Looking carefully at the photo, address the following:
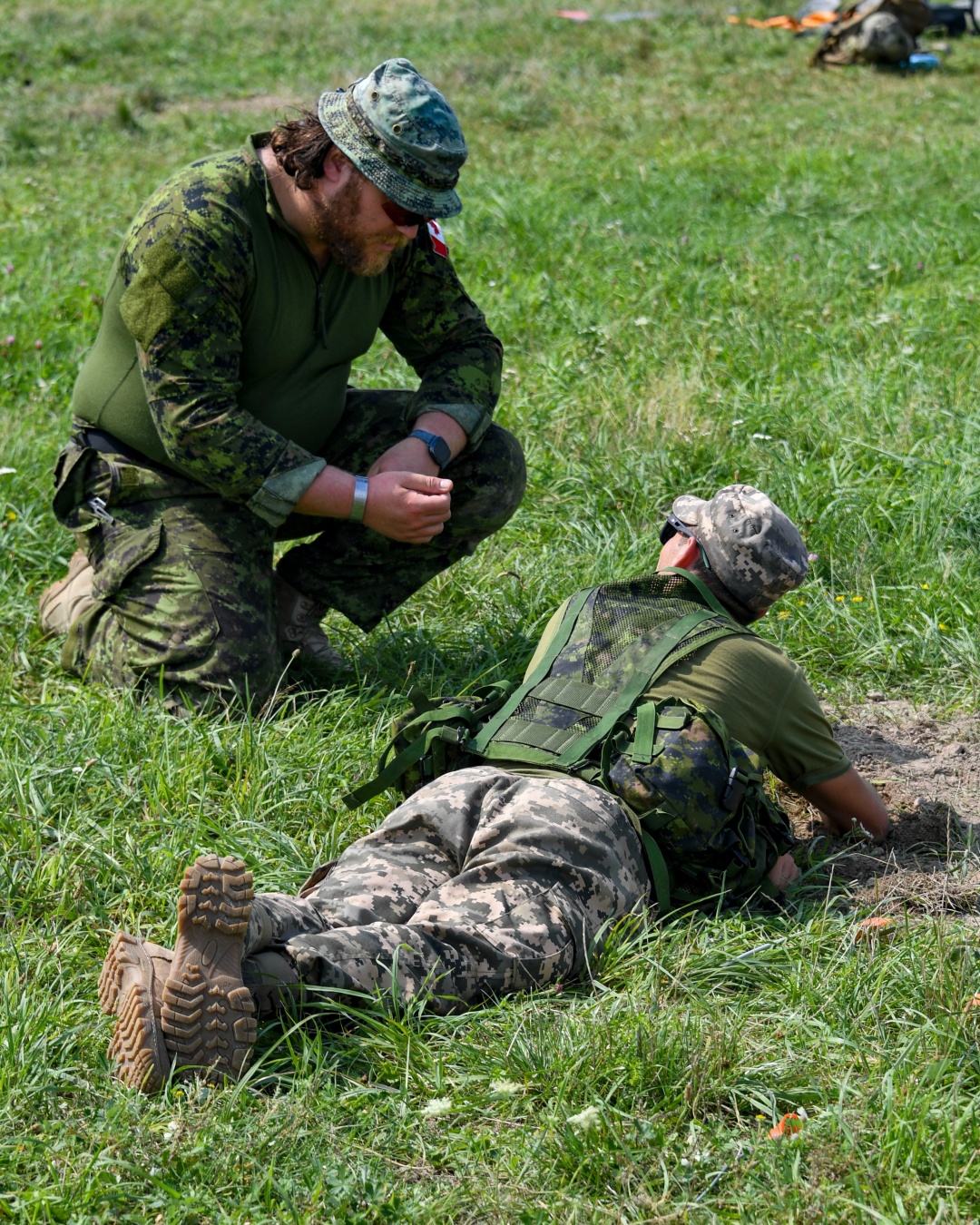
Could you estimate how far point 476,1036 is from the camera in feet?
8.37

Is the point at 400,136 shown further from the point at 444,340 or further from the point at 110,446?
the point at 110,446

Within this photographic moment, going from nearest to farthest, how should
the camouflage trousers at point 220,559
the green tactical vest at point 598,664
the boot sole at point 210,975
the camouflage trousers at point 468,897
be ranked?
1. the boot sole at point 210,975
2. the camouflage trousers at point 468,897
3. the green tactical vest at point 598,664
4. the camouflage trousers at point 220,559

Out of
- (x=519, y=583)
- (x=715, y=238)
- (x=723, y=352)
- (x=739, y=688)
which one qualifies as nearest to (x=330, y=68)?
(x=715, y=238)

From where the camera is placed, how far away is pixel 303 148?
3715mm

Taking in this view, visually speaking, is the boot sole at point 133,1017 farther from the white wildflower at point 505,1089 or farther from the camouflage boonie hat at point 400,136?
the camouflage boonie hat at point 400,136

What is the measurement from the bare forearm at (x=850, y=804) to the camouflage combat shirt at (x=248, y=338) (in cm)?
160

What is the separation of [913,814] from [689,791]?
97 centimetres

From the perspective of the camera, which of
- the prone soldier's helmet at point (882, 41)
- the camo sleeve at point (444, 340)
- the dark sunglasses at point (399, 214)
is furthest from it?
the prone soldier's helmet at point (882, 41)

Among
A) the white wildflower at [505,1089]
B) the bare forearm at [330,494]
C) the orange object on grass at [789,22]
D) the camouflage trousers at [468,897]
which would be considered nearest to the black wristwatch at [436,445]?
the bare forearm at [330,494]

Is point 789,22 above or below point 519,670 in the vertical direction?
below

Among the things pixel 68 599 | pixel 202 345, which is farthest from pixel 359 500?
pixel 68 599

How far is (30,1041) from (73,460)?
207cm

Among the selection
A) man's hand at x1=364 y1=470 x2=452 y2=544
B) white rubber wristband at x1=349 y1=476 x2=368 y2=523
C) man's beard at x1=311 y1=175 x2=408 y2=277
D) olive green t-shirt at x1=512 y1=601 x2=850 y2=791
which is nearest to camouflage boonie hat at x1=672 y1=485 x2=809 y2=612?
olive green t-shirt at x1=512 y1=601 x2=850 y2=791

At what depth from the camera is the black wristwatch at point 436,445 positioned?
160 inches
